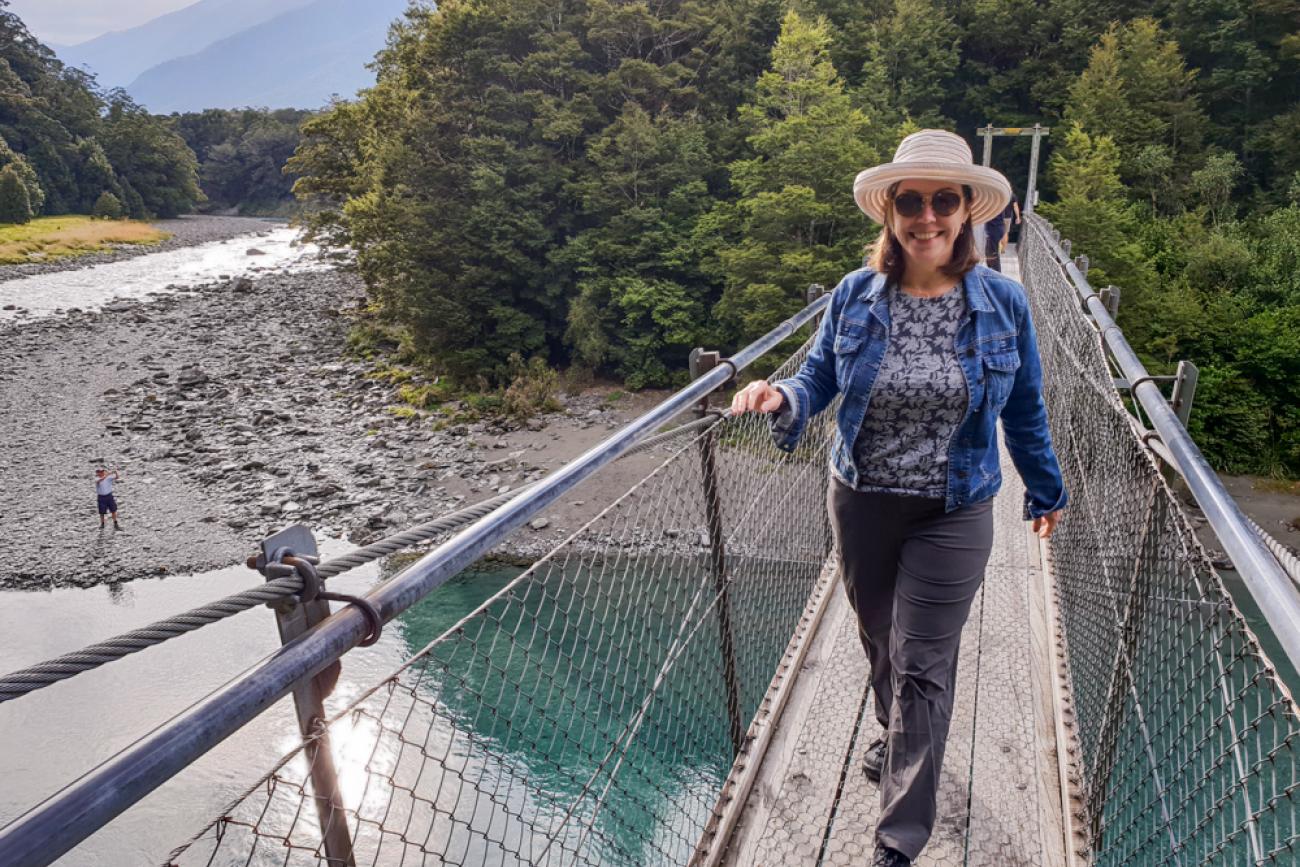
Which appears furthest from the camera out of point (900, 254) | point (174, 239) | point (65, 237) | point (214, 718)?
point (174, 239)

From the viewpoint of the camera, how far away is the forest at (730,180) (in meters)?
17.9

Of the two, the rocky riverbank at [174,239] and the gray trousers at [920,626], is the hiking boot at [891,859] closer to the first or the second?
the gray trousers at [920,626]

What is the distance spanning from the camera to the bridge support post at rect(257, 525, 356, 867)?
0.90 meters

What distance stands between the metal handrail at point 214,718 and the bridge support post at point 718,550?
94 centimetres

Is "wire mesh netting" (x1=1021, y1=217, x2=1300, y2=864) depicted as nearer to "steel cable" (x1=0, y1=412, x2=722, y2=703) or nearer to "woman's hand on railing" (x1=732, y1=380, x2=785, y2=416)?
"woman's hand on railing" (x1=732, y1=380, x2=785, y2=416)

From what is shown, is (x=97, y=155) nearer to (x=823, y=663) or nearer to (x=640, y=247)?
(x=640, y=247)

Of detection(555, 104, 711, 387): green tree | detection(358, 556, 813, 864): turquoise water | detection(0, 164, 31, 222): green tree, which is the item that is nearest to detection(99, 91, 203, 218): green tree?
detection(0, 164, 31, 222): green tree

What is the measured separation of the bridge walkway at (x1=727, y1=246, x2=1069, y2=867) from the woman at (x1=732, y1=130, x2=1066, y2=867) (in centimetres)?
23

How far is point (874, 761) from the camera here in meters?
2.13

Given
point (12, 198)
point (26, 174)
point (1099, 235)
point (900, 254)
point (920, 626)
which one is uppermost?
point (26, 174)

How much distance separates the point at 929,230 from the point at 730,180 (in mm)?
20062

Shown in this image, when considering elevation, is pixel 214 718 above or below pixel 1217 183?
above

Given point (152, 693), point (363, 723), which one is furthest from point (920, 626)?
point (152, 693)

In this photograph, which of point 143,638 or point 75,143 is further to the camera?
point 75,143
